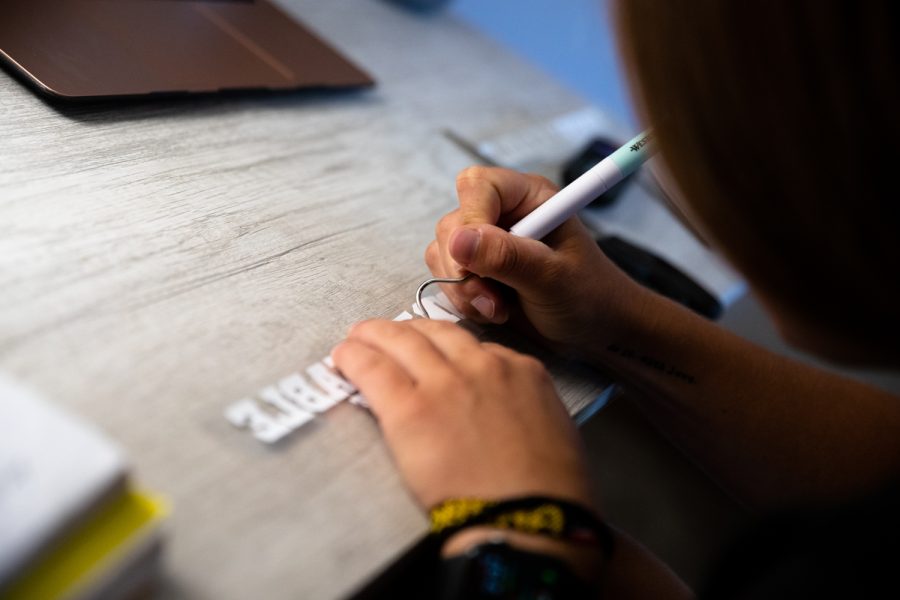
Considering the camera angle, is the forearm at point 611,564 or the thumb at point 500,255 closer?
the forearm at point 611,564

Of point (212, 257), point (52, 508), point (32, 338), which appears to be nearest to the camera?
point (52, 508)

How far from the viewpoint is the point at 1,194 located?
49 cm

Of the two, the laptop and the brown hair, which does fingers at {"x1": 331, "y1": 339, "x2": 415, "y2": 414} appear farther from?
the laptop

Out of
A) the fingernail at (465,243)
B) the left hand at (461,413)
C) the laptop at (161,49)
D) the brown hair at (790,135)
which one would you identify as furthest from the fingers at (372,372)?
the laptop at (161,49)

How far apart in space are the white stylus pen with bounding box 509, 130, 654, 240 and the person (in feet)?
0.07

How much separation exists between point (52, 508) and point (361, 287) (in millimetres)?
312

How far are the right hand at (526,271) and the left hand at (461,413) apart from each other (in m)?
0.07

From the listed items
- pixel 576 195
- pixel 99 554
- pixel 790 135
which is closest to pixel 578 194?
pixel 576 195

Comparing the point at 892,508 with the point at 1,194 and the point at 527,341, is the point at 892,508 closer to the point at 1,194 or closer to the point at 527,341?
the point at 527,341

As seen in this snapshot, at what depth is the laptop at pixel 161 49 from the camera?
0.61m

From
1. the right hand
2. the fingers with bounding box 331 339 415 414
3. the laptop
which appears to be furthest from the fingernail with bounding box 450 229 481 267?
the laptop

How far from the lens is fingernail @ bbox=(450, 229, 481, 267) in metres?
0.54

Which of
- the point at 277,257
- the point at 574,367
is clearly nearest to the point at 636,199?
the point at 574,367

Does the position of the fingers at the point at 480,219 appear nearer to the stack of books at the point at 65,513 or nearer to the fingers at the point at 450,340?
the fingers at the point at 450,340
